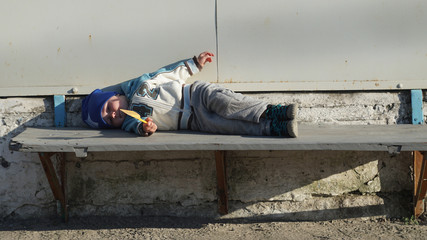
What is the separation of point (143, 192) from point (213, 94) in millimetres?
872

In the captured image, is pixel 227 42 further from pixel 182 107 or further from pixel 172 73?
pixel 182 107

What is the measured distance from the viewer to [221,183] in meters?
3.11

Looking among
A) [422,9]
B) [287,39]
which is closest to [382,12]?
[422,9]

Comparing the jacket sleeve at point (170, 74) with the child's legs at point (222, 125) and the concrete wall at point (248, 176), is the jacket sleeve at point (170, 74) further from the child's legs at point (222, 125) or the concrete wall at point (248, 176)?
the concrete wall at point (248, 176)

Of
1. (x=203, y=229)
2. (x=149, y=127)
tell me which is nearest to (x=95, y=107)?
(x=149, y=127)

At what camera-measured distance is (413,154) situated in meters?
3.07

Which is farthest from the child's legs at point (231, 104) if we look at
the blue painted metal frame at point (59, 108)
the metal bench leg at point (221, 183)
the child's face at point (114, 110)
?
the blue painted metal frame at point (59, 108)

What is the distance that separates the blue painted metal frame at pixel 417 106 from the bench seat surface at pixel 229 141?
0.74ft

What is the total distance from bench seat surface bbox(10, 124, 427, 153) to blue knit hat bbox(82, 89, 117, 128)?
16 cm

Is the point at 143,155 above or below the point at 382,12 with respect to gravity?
below

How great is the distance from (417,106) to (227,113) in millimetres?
1311

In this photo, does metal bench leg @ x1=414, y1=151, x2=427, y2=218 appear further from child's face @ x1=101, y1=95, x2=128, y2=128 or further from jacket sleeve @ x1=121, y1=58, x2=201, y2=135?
child's face @ x1=101, y1=95, x2=128, y2=128

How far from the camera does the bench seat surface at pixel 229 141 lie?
250 cm

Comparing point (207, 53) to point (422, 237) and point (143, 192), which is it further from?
point (422, 237)
